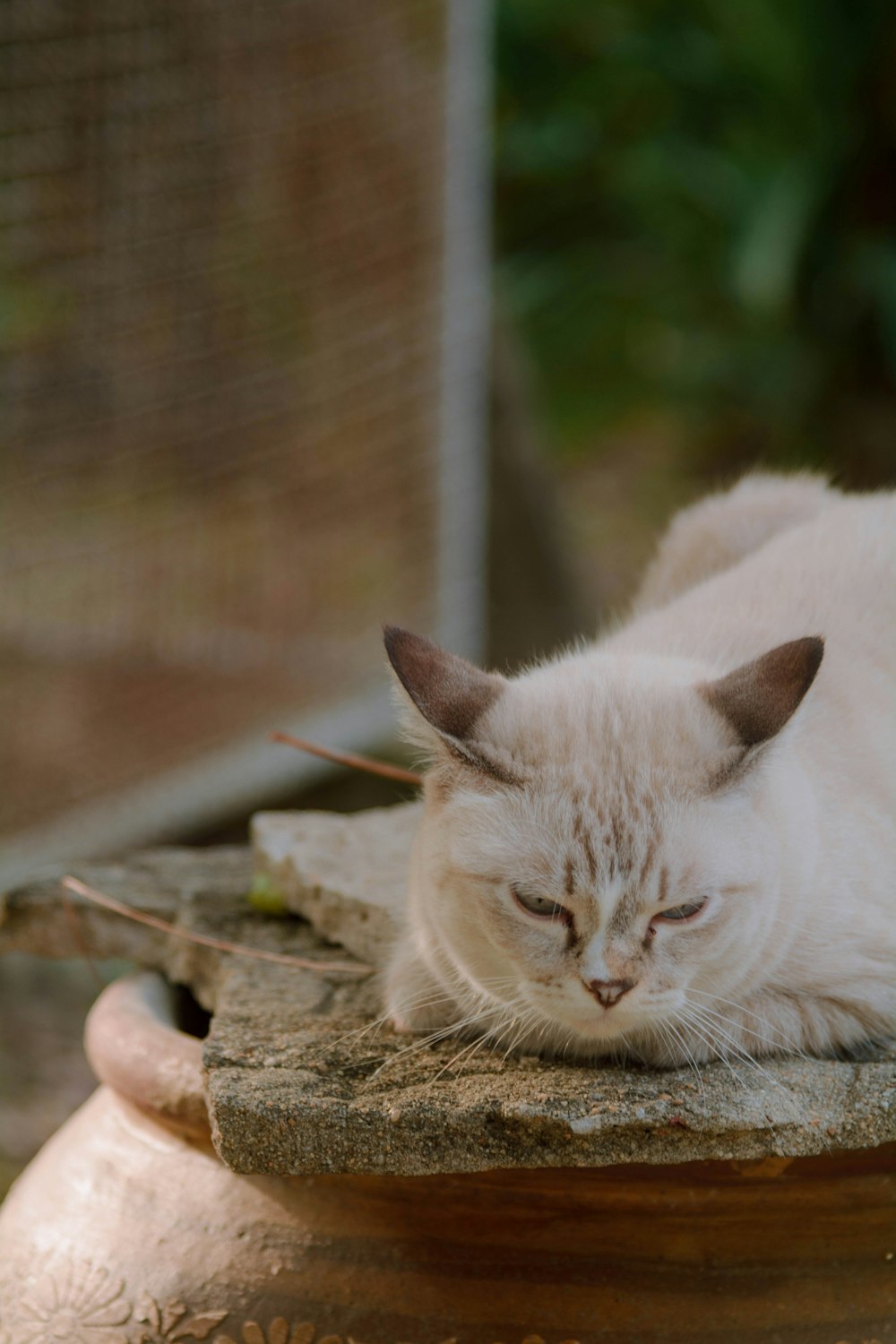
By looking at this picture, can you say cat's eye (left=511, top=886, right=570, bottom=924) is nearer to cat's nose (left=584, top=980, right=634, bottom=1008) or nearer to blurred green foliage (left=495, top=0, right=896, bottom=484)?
cat's nose (left=584, top=980, right=634, bottom=1008)

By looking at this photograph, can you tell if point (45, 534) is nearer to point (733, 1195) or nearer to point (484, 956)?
point (484, 956)

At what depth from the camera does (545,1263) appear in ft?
4.56

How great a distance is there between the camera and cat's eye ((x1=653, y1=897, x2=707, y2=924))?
4.58ft

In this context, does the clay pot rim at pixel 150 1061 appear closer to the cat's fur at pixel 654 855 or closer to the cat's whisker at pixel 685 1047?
the cat's fur at pixel 654 855

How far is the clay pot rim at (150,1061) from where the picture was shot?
1.54 metres

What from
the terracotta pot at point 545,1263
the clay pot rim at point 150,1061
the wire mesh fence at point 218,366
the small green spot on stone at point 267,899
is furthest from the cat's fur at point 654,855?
the wire mesh fence at point 218,366

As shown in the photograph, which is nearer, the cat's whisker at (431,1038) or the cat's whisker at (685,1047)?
the cat's whisker at (685,1047)

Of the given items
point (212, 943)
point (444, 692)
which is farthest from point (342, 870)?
point (444, 692)

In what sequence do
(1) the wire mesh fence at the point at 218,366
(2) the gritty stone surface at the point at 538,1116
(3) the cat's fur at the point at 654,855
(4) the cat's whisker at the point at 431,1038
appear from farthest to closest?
(1) the wire mesh fence at the point at 218,366, (4) the cat's whisker at the point at 431,1038, (3) the cat's fur at the point at 654,855, (2) the gritty stone surface at the point at 538,1116

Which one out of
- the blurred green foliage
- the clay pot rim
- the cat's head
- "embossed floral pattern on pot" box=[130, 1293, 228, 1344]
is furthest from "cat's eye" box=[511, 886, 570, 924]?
the blurred green foliage

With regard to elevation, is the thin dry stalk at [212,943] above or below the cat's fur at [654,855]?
below

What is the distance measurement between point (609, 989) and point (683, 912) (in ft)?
0.36

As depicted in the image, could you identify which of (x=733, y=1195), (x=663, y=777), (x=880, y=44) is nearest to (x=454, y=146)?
(x=880, y=44)

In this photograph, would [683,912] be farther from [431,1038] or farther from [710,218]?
[710,218]
